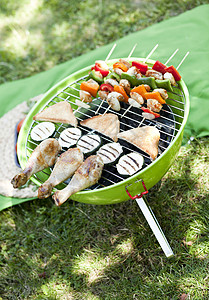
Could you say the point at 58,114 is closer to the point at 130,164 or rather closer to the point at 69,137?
the point at 69,137

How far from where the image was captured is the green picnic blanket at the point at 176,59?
3.80 metres

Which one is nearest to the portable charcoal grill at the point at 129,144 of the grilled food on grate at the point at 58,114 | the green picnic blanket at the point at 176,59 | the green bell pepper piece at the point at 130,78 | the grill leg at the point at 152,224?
the grill leg at the point at 152,224

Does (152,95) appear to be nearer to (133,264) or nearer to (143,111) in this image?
(143,111)

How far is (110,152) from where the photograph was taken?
269 centimetres

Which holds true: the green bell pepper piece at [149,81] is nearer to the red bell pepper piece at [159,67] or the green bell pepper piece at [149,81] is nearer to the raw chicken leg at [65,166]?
the red bell pepper piece at [159,67]

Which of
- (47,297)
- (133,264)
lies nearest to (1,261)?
(47,297)

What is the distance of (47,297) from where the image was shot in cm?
298

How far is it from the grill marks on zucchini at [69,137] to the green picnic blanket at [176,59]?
3.98ft

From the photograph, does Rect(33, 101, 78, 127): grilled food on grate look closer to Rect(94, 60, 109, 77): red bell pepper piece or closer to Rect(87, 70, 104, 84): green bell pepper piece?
Rect(87, 70, 104, 84): green bell pepper piece

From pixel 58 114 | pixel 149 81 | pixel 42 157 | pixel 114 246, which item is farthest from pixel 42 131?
pixel 114 246

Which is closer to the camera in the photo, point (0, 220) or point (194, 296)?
point (194, 296)

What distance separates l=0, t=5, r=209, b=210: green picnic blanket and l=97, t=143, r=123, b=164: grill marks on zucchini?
127cm

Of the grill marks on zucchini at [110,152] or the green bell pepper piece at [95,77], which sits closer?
the grill marks on zucchini at [110,152]

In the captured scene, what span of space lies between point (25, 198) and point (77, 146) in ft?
3.83
